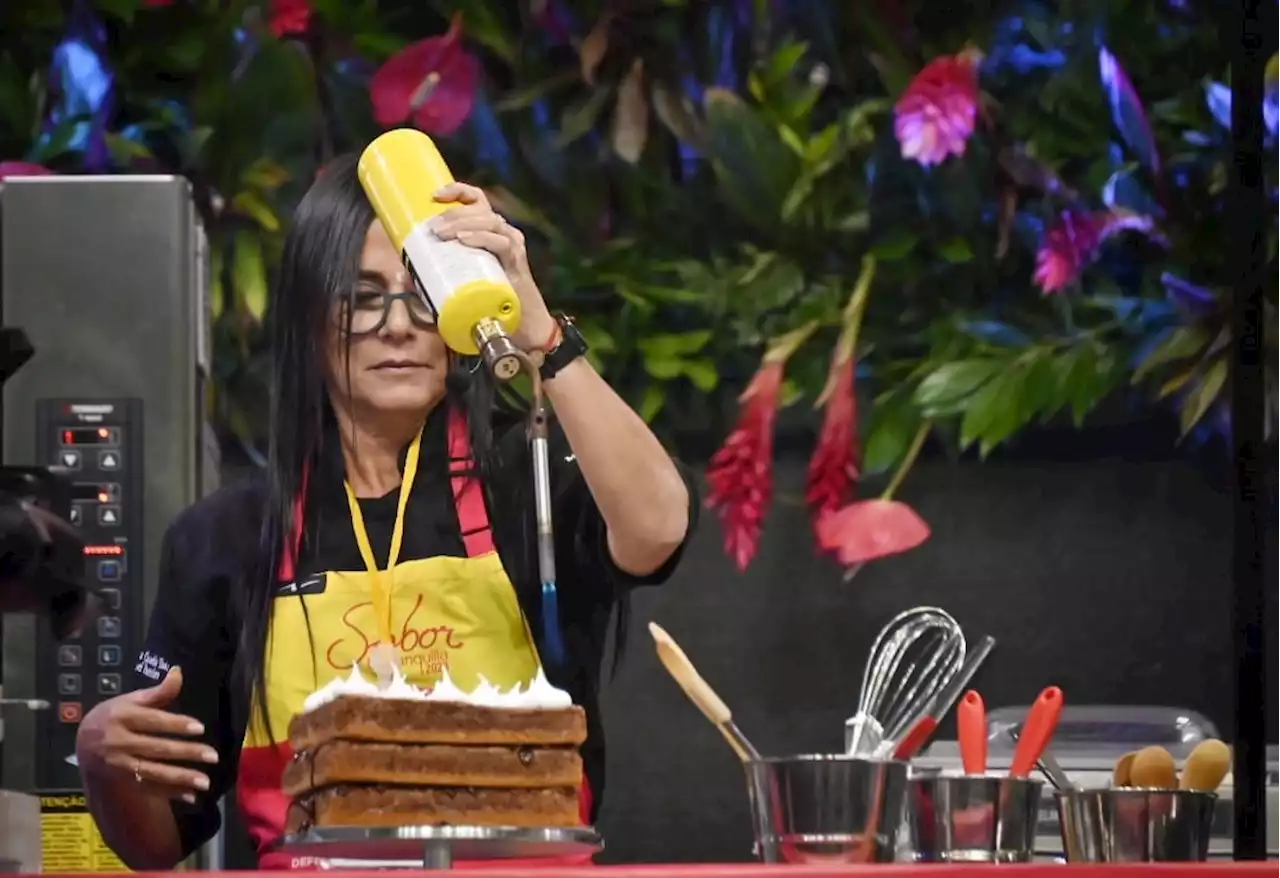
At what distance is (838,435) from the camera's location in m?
1.96

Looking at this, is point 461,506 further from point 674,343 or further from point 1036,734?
point 1036,734

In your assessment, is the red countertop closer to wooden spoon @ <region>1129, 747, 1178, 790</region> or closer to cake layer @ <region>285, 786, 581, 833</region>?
cake layer @ <region>285, 786, 581, 833</region>

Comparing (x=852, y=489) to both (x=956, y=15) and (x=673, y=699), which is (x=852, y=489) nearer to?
(x=673, y=699)

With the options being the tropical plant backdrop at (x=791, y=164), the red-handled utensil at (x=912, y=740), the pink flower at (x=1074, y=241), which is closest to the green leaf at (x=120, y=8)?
the tropical plant backdrop at (x=791, y=164)

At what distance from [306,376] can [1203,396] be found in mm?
985

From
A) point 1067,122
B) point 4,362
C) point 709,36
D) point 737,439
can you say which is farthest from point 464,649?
point 1067,122

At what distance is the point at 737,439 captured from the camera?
1951 millimetres

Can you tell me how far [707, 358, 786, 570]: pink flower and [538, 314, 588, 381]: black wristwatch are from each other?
201mm

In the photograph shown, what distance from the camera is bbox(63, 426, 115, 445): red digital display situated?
6.13 ft

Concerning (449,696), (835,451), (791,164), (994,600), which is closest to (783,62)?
(791,164)

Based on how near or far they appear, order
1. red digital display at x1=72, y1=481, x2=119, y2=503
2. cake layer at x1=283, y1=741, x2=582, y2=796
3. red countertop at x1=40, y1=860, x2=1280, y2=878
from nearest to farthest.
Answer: red countertop at x1=40, y1=860, x2=1280, y2=878 → cake layer at x1=283, y1=741, x2=582, y2=796 → red digital display at x1=72, y1=481, x2=119, y2=503

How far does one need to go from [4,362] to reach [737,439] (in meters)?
0.83

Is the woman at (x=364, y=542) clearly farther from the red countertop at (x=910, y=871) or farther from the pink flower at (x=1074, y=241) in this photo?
the red countertop at (x=910, y=871)

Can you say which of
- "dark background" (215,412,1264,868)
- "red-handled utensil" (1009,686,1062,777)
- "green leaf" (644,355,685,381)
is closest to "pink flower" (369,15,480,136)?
"green leaf" (644,355,685,381)
